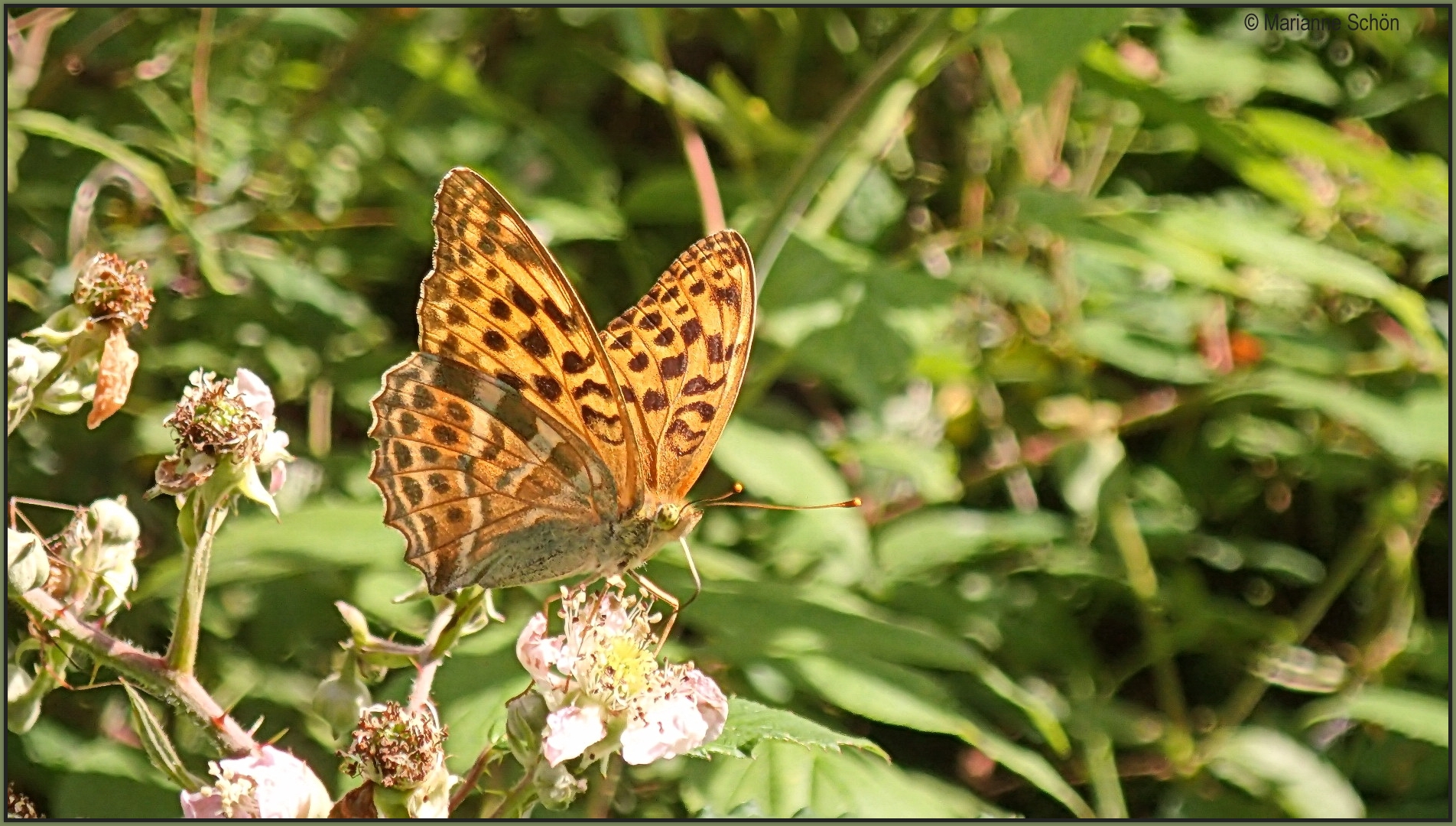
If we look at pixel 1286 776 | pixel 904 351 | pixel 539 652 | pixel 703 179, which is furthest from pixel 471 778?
pixel 1286 776

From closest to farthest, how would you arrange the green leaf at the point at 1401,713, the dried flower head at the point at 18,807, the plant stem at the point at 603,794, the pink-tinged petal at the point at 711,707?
the pink-tinged petal at the point at 711,707 < the dried flower head at the point at 18,807 < the plant stem at the point at 603,794 < the green leaf at the point at 1401,713

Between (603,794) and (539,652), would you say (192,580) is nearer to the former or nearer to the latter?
(539,652)

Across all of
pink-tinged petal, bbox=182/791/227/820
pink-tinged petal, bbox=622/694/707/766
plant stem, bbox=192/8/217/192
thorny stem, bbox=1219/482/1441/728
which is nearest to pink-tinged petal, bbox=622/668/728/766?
pink-tinged petal, bbox=622/694/707/766

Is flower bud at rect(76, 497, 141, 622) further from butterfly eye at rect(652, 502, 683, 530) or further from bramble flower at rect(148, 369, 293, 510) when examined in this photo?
butterfly eye at rect(652, 502, 683, 530)

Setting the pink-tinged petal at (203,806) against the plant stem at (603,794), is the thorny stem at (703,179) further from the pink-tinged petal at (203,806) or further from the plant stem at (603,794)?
the pink-tinged petal at (203,806)

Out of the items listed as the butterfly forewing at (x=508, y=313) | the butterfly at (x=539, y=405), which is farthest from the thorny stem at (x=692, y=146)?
the butterfly forewing at (x=508, y=313)

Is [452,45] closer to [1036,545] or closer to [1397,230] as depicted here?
[1036,545]

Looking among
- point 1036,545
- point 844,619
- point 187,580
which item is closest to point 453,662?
point 187,580
